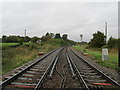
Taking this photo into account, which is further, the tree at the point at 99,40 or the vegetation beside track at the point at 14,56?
the tree at the point at 99,40

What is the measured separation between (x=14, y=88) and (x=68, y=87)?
6.56 ft

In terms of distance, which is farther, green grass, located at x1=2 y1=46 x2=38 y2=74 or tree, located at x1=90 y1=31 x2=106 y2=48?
tree, located at x1=90 y1=31 x2=106 y2=48

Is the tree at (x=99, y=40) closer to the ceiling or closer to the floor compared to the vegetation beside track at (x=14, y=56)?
closer to the ceiling

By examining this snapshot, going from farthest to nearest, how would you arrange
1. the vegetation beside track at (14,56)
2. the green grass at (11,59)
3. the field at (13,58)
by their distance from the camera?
1. the vegetation beside track at (14,56)
2. the field at (13,58)
3. the green grass at (11,59)

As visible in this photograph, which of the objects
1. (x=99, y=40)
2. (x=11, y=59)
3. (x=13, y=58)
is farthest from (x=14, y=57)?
(x=99, y=40)

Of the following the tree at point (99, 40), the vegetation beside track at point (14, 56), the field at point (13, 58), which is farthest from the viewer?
the tree at point (99, 40)

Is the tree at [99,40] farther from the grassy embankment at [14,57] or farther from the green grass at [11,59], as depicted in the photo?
the green grass at [11,59]

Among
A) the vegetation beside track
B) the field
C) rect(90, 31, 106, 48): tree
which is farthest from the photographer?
rect(90, 31, 106, 48): tree

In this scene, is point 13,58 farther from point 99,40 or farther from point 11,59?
point 99,40

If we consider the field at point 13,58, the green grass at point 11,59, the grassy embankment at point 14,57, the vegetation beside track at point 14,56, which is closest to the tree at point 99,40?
the vegetation beside track at point 14,56

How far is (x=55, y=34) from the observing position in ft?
422

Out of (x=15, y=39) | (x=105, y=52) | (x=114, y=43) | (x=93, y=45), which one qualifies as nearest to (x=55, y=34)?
(x=15, y=39)

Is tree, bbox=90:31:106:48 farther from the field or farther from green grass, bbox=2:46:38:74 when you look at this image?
green grass, bbox=2:46:38:74

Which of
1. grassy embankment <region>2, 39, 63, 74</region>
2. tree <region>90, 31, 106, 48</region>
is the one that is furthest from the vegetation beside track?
tree <region>90, 31, 106, 48</region>
